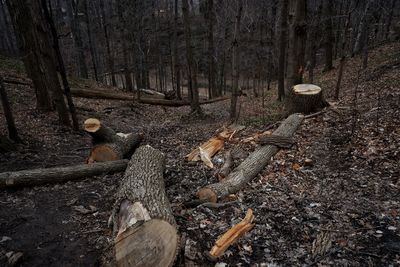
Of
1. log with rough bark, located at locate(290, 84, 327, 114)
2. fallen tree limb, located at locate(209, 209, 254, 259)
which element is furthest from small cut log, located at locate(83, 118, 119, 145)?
log with rough bark, located at locate(290, 84, 327, 114)

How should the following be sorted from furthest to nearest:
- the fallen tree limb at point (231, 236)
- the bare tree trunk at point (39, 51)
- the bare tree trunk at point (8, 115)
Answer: the bare tree trunk at point (39, 51) → the bare tree trunk at point (8, 115) → the fallen tree limb at point (231, 236)

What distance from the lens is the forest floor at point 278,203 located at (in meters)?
4.07

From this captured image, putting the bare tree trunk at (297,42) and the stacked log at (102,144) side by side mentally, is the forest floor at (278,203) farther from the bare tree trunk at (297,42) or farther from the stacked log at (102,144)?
the bare tree trunk at (297,42)

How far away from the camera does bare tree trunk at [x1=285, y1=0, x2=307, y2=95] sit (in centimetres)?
862

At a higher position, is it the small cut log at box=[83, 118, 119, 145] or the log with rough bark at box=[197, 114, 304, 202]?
the small cut log at box=[83, 118, 119, 145]

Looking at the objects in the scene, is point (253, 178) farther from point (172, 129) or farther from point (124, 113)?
point (124, 113)

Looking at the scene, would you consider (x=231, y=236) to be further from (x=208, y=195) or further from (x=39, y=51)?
(x=39, y=51)

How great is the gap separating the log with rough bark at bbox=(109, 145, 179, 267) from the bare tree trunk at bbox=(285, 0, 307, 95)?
5953 millimetres

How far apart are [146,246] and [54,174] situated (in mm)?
3785

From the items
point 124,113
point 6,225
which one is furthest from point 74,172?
point 124,113

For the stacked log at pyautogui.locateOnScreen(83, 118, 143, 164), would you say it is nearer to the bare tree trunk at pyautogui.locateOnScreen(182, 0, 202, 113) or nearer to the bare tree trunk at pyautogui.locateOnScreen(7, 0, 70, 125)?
the bare tree trunk at pyautogui.locateOnScreen(7, 0, 70, 125)

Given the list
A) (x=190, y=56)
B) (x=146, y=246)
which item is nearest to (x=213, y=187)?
(x=146, y=246)

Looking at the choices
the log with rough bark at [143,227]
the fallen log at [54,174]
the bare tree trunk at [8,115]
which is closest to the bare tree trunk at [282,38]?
the fallen log at [54,174]

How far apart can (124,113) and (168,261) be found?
37.4 feet
